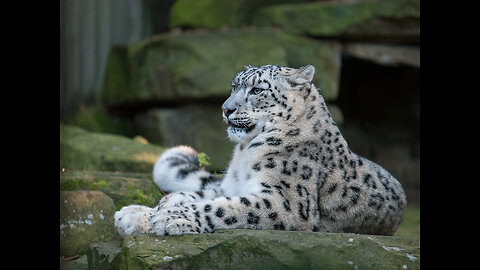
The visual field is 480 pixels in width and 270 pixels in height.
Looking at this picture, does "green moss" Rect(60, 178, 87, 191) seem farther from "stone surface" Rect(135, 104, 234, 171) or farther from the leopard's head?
"stone surface" Rect(135, 104, 234, 171)

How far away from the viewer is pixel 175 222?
4.27 m

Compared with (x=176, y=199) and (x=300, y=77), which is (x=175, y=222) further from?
(x=300, y=77)

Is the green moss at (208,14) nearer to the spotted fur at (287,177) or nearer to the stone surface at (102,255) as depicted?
the spotted fur at (287,177)

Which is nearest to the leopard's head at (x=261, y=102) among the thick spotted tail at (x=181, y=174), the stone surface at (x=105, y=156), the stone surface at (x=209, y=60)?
the thick spotted tail at (x=181, y=174)

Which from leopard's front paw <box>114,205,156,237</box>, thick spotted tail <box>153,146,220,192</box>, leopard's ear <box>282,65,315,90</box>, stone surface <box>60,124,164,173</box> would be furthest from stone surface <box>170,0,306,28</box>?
leopard's front paw <box>114,205,156,237</box>

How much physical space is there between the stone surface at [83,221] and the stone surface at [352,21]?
21.8 feet

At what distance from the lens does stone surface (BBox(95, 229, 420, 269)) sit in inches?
154

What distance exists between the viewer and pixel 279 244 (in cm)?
404

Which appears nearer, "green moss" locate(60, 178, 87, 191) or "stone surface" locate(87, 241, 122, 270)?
"stone surface" locate(87, 241, 122, 270)

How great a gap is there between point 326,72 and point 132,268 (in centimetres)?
764

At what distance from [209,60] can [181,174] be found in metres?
4.99

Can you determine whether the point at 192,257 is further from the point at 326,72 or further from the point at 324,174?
the point at 326,72

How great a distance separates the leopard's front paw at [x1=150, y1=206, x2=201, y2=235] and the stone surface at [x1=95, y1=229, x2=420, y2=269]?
7 centimetres
